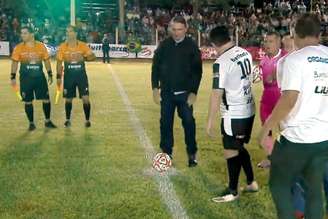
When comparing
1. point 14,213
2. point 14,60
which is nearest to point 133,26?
point 14,60

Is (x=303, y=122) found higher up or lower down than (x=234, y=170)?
higher up

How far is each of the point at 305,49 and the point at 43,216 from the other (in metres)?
3.30

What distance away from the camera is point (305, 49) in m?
4.34

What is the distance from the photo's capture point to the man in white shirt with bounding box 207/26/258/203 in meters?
6.14

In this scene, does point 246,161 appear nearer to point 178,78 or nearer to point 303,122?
point 178,78

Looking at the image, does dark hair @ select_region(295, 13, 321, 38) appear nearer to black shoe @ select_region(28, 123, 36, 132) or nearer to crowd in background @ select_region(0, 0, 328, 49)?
black shoe @ select_region(28, 123, 36, 132)

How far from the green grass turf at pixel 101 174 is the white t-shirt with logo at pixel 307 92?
1858 millimetres

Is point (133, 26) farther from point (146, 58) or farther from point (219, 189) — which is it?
point (219, 189)

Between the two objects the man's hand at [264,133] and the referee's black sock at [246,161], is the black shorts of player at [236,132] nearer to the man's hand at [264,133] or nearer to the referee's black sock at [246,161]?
the referee's black sock at [246,161]

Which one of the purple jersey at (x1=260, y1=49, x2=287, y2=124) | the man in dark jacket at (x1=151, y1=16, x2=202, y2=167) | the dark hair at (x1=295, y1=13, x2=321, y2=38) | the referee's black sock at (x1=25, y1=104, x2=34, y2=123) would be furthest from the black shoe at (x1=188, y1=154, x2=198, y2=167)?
the referee's black sock at (x1=25, y1=104, x2=34, y2=123)

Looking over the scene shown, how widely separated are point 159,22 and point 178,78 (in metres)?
32.8

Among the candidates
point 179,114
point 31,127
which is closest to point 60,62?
point 31,127

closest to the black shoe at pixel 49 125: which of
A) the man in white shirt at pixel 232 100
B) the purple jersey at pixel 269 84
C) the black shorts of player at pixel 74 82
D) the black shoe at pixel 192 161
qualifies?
the black shorts of player at pixel 74 82

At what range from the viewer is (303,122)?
439 centimetres
